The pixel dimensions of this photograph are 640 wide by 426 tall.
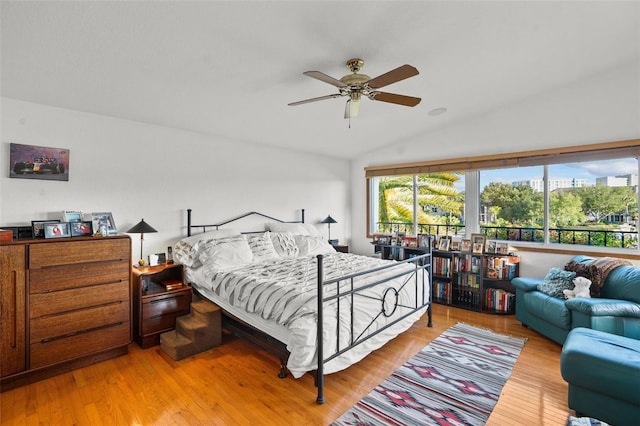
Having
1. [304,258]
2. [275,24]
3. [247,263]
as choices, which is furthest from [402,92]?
[247,263]

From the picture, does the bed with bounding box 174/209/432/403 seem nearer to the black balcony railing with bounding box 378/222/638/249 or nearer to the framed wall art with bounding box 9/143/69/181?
the framed wall art with bounding box 9/143/69/181

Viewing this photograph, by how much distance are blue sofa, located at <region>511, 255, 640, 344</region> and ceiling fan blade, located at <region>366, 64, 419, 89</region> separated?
2.63 m

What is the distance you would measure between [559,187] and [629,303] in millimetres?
1751

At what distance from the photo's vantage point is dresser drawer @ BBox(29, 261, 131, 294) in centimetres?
250

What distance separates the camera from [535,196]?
13.8ft

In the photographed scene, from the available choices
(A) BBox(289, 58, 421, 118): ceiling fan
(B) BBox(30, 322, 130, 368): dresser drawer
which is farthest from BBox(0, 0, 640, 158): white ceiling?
(B) BBox(30, 322, 130, 368): dresser drawer

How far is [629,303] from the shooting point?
2787mm

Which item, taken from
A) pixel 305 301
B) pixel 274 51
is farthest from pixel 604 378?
pixel 274 51

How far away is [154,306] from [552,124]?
523 centimetres

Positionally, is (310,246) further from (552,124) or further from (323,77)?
(552,124)

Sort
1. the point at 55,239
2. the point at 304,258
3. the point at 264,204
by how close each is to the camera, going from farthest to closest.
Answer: the point at 264,204, the point at 304,258, the point at 55,239

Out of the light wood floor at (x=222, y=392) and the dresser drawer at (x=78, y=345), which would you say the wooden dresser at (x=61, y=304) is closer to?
the dresser drawer at (x=78, y=345)

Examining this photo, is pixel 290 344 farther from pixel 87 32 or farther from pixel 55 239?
pixel 87 32

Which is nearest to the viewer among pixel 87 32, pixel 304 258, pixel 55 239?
pixel 87 32
